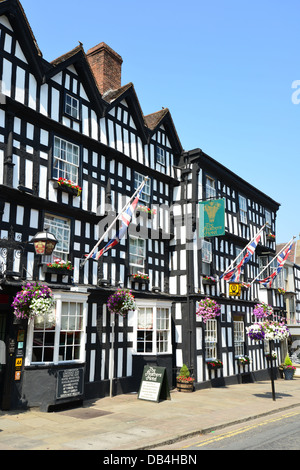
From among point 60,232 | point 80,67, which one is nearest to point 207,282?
point 60,232

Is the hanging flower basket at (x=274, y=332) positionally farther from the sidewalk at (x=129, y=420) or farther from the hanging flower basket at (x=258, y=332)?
the sidewalk at (x=129, y=420)

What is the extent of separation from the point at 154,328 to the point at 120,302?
2909 millimetres

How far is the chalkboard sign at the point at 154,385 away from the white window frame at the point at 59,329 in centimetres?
261

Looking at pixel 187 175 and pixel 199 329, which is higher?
pixel 187 175

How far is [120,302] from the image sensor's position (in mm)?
15141

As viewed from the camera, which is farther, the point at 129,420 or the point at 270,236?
the point at 270,236

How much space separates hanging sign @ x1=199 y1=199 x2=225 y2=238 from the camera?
1825 cm

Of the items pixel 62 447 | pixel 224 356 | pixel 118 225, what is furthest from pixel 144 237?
pixel 62 447

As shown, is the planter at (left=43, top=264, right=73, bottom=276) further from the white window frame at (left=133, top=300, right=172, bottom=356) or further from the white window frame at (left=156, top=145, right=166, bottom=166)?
the white window frame at (left=156, top=145, right=166, bottom=166)

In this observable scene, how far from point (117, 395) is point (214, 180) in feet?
40.9

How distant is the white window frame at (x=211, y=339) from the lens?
64.4 feet

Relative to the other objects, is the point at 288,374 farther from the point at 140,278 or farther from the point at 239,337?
the point at 140,278
